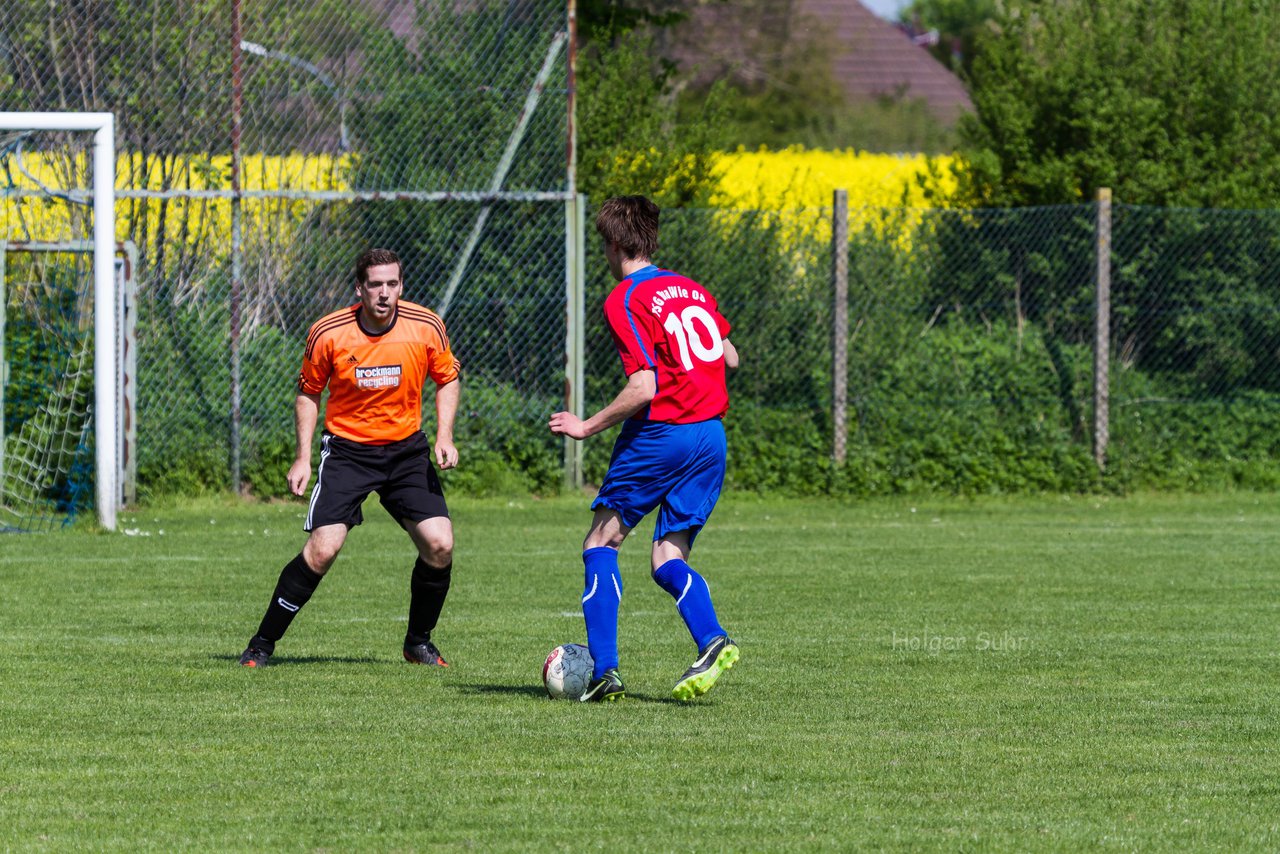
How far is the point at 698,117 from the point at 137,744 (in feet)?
41.0

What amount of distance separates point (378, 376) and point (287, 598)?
1.01 meters

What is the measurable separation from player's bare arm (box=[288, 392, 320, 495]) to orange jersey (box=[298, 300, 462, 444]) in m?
0.06

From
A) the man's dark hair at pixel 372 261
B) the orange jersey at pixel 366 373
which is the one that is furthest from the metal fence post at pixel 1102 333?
the man's dark hair at pixel 372 261

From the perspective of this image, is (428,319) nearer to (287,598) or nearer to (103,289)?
(287,598)

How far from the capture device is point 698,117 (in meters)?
18.0

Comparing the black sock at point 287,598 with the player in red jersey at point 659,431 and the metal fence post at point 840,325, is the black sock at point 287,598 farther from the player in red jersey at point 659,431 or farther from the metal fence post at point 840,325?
the metal fence post at point 840,325

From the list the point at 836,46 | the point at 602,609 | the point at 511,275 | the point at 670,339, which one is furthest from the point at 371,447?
the point at 836,46

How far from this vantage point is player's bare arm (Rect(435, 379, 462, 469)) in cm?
820

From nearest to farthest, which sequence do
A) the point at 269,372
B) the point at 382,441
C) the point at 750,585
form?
the point at 382,441 → the point at 750,585 → the point at 269,372

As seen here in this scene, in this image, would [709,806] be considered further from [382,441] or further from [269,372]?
[269,372]

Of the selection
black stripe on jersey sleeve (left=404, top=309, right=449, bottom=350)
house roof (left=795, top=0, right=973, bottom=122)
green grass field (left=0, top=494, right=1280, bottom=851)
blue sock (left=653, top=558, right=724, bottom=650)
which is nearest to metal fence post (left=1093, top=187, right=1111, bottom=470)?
green grass field (left=0, top=494, right=1280, bottom=851)

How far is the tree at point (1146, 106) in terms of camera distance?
18422 mm

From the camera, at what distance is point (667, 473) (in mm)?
7305

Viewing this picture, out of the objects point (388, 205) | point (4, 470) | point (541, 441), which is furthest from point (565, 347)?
point (4, 470)
